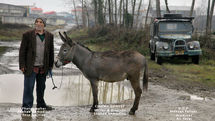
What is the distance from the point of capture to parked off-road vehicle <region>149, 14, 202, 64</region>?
46.6ft

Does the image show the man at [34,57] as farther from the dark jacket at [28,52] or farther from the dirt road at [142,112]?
the dirt road at [142,112]

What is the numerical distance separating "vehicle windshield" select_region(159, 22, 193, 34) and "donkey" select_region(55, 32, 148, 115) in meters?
9.78

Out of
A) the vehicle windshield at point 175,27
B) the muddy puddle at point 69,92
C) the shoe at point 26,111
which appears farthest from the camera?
the vehicle windshield at point 175,27

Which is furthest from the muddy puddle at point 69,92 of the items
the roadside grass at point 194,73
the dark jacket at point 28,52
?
the roadside grass at point 194,73

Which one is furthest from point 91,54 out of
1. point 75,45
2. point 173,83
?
point 173,83

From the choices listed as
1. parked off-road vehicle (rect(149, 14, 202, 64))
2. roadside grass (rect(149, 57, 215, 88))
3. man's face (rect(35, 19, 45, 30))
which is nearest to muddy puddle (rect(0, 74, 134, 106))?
man's face (rect(35, 19, 45, 30))

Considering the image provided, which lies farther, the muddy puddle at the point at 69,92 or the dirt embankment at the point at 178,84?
the dirt embankment at the point at 178,84

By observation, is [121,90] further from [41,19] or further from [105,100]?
[41,19]

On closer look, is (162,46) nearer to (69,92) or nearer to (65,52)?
(69,92)

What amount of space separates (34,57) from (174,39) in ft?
34.1

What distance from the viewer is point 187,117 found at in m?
5.80

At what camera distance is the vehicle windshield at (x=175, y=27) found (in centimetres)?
1520

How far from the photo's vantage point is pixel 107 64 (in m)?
5.95

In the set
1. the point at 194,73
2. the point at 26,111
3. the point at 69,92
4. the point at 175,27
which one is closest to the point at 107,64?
→ the point at 26,111
